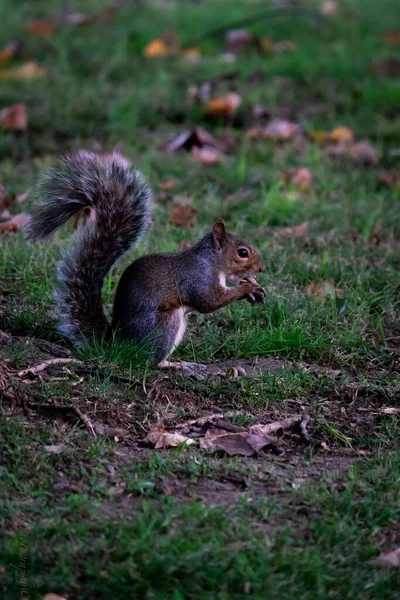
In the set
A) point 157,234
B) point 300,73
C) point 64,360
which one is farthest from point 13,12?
point 64,360

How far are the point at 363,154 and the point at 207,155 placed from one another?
0.95 meters

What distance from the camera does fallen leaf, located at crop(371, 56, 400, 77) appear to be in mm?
7113

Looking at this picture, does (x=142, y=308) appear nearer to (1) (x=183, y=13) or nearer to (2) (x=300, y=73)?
(2) (x=300, y=73)

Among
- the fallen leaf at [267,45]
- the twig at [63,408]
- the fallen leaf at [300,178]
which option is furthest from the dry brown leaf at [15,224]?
the fallen leaf at [267,45]

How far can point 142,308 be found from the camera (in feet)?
11.6

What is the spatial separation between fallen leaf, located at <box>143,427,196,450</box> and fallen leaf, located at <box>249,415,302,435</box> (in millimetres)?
242

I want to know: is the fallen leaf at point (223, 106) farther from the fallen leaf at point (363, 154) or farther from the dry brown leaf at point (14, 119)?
the dry brown leaf at point (14, 119)

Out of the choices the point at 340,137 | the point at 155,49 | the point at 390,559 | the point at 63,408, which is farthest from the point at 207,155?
the point at 390,559

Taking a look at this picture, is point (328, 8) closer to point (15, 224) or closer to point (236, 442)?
point (15, 224)

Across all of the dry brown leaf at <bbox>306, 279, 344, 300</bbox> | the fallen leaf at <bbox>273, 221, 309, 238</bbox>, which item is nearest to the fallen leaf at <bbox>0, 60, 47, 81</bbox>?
the fallen leaf at <bbox>273, 221, 309, 238</bbox>

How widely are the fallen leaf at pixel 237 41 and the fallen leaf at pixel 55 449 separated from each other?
16.8ft

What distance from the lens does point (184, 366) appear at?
3.58m

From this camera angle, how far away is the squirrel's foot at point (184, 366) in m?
3.56

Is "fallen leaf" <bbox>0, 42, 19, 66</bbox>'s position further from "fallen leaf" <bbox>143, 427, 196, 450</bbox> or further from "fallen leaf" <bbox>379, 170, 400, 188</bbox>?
"fallen leaf" <bbox>143, 427, 196, 450</bbox>
